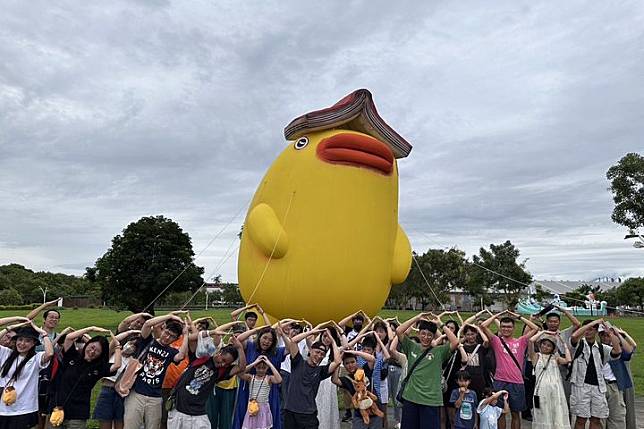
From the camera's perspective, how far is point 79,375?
4.70 meters

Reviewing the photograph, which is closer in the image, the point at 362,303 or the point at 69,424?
the point at 69,424

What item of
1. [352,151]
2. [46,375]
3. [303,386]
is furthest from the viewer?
[352,151]

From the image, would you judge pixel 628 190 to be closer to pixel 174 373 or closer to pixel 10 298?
pixel 174 373

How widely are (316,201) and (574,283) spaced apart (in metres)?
69.9

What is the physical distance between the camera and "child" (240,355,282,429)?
15.4ft

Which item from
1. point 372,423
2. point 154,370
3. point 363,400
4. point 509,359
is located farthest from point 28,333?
point 509,359

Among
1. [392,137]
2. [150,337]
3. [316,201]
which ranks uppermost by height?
[392,137]

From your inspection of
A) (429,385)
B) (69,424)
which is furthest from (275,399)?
(69,424)

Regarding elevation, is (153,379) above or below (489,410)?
above

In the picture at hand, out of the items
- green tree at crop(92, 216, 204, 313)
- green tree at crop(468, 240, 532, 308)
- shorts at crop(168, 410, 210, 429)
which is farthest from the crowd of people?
green tree at crop(468, 240, 532, 308)

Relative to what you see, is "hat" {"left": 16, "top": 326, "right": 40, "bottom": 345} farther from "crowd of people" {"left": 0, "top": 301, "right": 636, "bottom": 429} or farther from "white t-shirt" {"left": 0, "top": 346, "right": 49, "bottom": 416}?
"white t-shirt" {"left": 0, "top": 346, "right": 49, "bottom": 416}

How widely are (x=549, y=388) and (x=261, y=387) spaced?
3143mm

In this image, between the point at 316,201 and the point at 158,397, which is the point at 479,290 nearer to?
the point at 316,201

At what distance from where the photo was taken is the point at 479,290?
42.8 m
